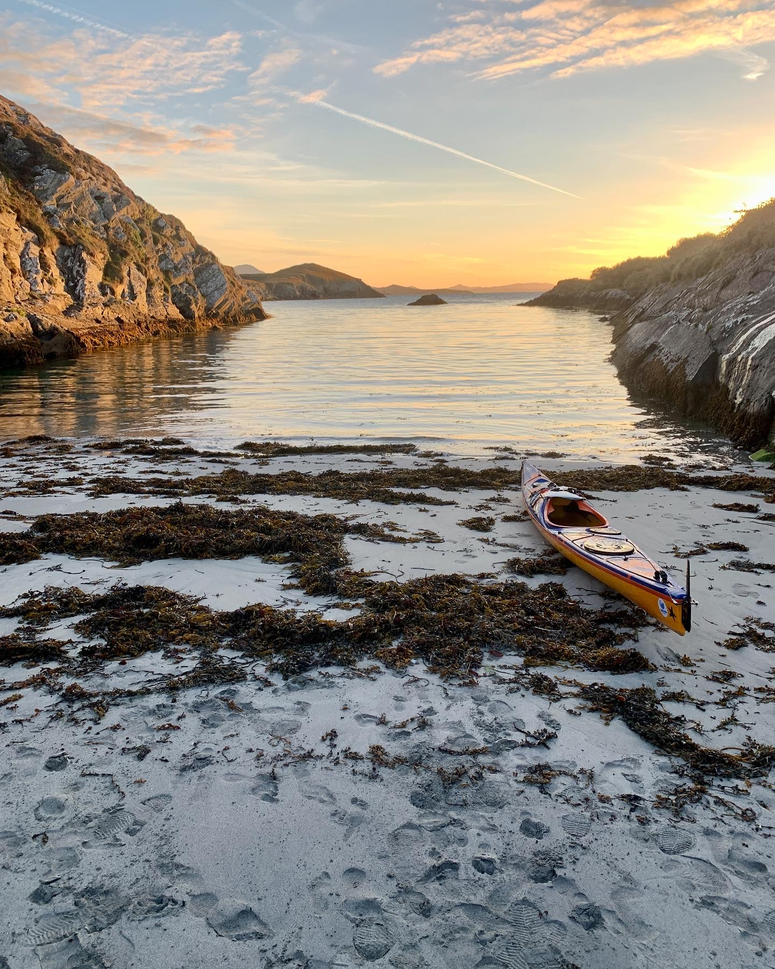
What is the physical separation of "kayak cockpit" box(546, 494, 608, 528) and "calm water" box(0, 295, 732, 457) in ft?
22.5

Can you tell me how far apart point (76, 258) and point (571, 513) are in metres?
49.9

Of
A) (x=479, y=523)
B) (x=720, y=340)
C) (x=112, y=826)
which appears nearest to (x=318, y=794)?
(x=112, y=826)

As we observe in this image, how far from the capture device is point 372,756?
454 centimetres

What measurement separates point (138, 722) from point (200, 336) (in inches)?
2502

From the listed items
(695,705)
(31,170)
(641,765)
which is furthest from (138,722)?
(31,170)

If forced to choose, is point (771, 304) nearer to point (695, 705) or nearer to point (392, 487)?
point (392, 487)

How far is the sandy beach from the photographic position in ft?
10.9

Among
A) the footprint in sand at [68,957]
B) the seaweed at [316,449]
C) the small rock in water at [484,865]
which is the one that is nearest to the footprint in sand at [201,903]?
the footprint in sand at [68,957]

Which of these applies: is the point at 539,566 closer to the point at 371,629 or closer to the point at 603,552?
the point at 603,552

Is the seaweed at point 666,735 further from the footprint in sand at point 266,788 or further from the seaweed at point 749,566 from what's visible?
the seaweed at point 749,566

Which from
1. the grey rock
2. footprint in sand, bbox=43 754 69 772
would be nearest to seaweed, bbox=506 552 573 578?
the grey rock

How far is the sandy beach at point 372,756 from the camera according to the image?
3.32 meters

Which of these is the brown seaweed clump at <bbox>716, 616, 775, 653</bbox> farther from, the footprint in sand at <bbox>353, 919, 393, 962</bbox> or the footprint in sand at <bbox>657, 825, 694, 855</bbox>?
the footprint in sand at <bbox>353, 919, 393, 962</bbox>

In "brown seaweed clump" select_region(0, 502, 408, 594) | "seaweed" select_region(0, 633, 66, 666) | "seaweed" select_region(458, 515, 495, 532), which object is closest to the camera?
"seaweed" select_region(0, 633, 66, 666)
